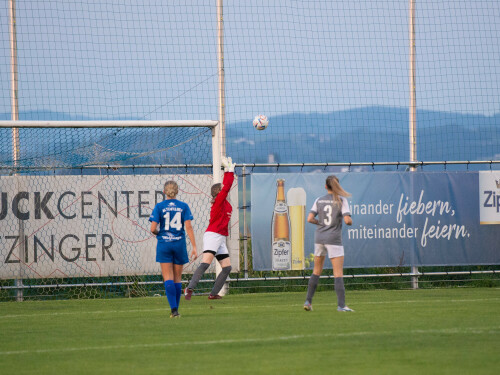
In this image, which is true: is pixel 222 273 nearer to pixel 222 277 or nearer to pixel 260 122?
pixel 222 277

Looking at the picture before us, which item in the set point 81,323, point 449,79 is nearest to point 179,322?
point 81,323

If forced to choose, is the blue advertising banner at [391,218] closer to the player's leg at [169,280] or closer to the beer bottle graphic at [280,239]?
the beer bottle graphic at [280,239]

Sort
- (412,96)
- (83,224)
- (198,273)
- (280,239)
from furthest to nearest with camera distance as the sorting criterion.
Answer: (412,96) < (280,239) < (83,224) < (198,273)

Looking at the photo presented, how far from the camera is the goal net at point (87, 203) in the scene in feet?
51.2

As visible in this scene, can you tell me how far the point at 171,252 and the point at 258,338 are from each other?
9.36ft

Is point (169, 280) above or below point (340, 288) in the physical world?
above

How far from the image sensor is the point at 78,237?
15773 mm

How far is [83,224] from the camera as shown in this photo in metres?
15.8

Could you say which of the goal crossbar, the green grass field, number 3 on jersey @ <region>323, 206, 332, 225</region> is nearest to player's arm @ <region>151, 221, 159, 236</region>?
the green grass field

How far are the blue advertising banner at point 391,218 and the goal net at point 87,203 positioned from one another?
2.48ft

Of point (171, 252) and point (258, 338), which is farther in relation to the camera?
point (171, 252)

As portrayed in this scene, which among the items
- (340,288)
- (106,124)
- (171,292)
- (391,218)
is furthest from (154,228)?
(391,218)

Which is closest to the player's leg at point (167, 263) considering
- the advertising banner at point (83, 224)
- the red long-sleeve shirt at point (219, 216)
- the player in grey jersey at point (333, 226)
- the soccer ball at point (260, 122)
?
the player in grey jersey at point (333, 226)

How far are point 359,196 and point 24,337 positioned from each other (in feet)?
28.9
